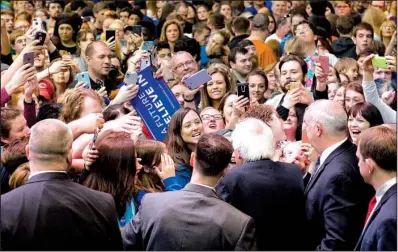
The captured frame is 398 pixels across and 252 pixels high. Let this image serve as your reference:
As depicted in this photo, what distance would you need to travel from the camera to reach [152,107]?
23.3 ft

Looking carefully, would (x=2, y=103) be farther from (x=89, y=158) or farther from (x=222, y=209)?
(x=222, y=209)

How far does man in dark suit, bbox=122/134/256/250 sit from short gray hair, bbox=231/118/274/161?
45 cm

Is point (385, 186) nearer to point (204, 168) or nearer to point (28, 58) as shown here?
point (204, 168)

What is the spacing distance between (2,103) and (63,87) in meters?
1.66

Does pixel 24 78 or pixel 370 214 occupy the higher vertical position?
pixel 24 78

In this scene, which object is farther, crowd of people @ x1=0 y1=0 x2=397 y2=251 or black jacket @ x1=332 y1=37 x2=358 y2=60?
black jacket @ x1=332 y1=37 x2=358 y2=60

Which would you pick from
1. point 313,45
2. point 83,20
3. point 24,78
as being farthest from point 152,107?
point 83,20

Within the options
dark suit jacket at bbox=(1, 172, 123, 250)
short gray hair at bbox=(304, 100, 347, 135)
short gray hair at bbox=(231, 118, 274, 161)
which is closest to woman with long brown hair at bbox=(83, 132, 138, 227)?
dark suit jacket at bbox=(1, 172, 123, 250)

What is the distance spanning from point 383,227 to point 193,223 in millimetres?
1000

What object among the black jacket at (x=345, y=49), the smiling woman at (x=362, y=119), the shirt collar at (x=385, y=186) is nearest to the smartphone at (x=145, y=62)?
the smiling woman at (x=362, y=119)

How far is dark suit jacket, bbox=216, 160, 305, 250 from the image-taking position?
5422mm

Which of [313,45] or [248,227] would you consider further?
[313,45]

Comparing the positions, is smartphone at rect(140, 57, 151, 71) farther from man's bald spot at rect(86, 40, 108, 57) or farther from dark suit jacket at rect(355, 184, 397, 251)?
dark suit jacket at rect(355, 184, 397, 251)

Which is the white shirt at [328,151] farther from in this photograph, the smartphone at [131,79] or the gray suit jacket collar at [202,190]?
the smartphone at [131,79]
